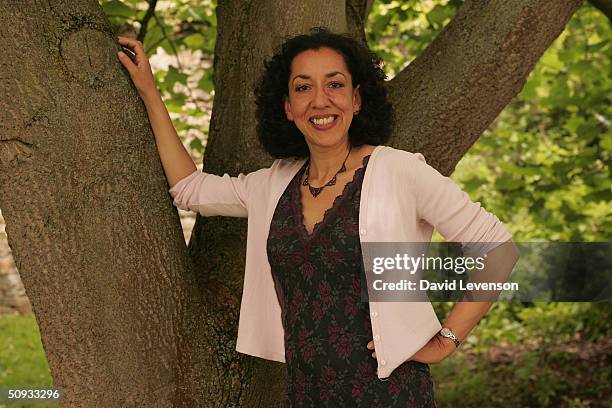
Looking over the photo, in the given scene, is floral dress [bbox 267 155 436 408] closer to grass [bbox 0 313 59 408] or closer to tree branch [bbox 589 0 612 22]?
tree branch [bbox 589 0 612 22]

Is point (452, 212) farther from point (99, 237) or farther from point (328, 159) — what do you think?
point (99, 237)

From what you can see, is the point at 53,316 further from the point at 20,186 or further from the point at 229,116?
the point at 229,116

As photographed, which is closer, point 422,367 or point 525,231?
point 422,367

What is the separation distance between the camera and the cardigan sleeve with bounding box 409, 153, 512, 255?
7.32 ft

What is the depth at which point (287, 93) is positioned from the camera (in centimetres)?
256

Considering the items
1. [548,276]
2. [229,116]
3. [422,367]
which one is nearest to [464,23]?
[229,116]

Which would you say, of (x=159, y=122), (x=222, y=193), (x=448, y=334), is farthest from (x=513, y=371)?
(x=159, y=122)

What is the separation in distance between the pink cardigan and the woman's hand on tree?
30 centimetres

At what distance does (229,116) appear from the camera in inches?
112

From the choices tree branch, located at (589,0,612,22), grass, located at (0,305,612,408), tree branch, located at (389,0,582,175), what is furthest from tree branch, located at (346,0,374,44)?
grass, located at (0,305,612,408)

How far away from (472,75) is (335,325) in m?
1.09

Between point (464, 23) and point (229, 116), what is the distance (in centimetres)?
89

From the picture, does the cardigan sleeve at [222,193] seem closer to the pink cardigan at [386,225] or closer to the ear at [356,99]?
the pink cardigan at [386,225]

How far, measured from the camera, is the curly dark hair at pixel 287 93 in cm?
244
